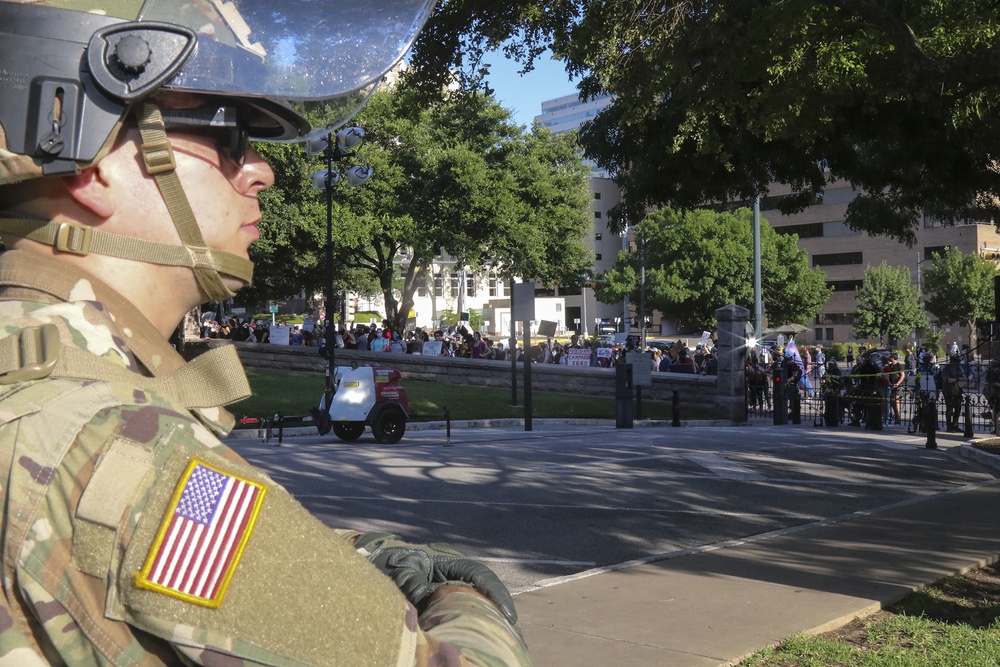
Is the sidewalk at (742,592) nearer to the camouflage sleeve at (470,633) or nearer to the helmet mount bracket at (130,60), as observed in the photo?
the camouflage sleeve at (470,633)

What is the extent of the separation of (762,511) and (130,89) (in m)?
9.29

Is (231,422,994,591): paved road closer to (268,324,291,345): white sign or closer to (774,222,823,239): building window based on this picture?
(268,324,291,345): white sign

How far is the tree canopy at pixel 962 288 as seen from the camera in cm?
6656

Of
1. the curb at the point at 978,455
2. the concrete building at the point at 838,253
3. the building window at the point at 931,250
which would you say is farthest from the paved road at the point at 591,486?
the concrete building at the point at 838,253

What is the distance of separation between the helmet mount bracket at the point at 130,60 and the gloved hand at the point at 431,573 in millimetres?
787

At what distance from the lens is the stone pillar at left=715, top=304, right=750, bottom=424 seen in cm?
2422

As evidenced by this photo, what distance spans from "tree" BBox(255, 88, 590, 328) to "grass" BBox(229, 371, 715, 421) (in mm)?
Result: 14556

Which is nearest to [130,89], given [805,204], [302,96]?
[302,96]

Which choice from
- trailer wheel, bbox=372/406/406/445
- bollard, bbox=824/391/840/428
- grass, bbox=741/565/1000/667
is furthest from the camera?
bollard, bbox=824/391/840/428

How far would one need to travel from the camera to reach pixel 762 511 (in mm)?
9945

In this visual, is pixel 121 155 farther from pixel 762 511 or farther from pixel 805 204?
pixel 805 204

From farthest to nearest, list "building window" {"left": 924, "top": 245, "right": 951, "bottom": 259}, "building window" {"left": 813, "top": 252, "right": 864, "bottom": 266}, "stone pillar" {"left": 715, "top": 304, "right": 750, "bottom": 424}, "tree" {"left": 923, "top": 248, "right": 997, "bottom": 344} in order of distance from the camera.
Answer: "building window" {"left": 813, "top": 252, "right": 864, "bottom": 266}
"building window" {"left": 924, "top": 245, "right": 951, "bottom": 259}
"tree" {"left": 923, "top": 248, "right": 997, "bottom": 344}
"stone pillar" {"left": 715, "top": 304, "right": 750, "bottom": 424}

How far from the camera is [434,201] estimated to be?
44.4 metres

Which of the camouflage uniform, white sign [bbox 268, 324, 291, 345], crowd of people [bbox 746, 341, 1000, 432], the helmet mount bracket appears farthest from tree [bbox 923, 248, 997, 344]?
the camouflage uniform
